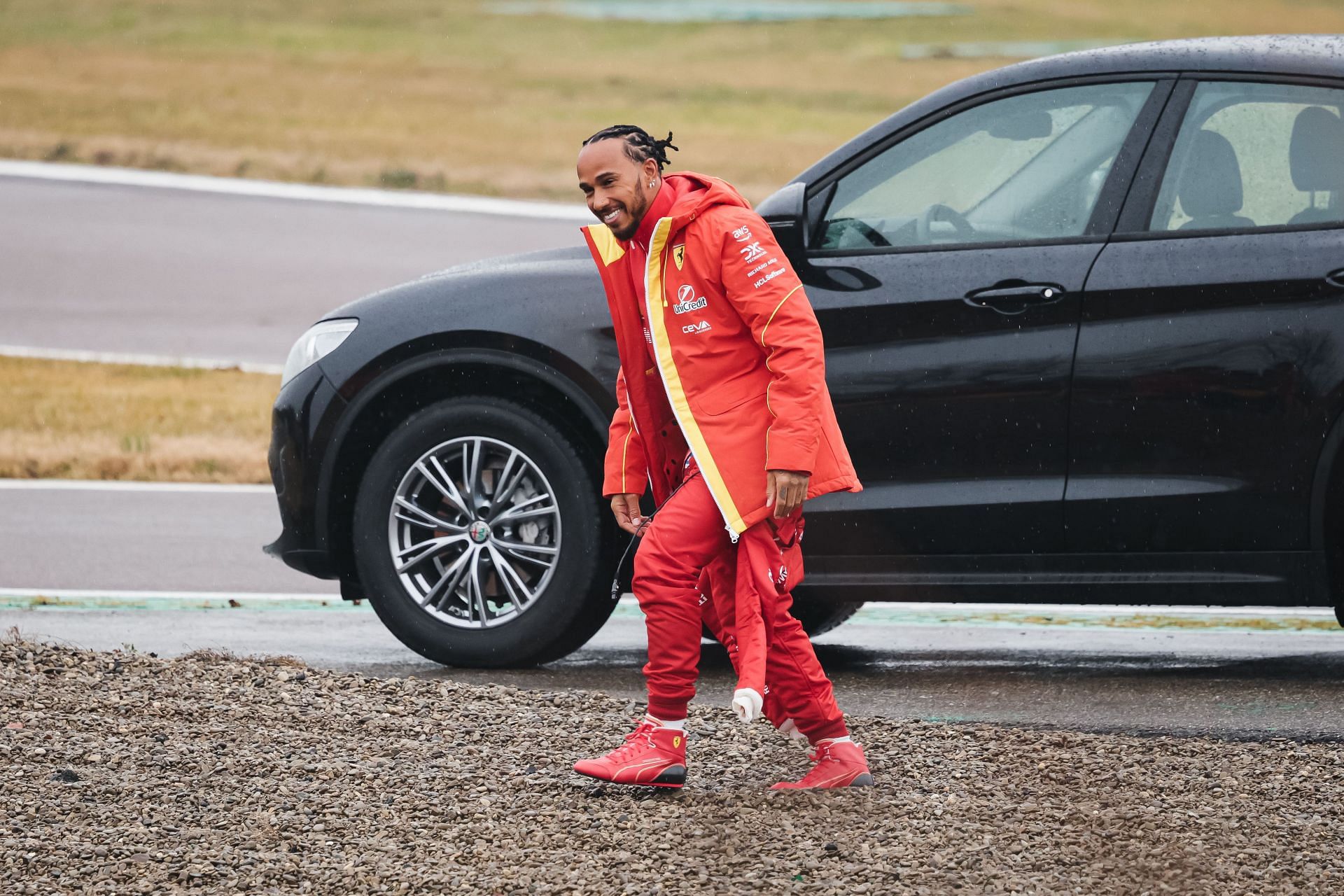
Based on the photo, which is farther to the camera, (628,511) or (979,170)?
(979,170)

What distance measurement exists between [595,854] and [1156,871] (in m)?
1.08

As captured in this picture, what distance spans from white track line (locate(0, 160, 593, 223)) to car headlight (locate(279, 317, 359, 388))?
15.6 meters

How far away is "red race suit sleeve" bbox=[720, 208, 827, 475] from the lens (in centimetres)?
417

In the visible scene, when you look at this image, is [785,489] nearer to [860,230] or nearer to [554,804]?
[554,804]

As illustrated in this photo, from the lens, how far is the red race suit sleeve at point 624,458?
456 centimetres

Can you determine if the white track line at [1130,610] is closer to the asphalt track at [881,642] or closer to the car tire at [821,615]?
the asphalt track at [881,642]

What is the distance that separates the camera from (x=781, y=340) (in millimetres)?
4184

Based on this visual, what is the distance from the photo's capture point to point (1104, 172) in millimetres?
5844

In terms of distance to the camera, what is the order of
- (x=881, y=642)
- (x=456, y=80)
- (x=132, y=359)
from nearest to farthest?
1. (x=881, y=642)
2. (x=132, y=359)
3. (x=456, y=80)

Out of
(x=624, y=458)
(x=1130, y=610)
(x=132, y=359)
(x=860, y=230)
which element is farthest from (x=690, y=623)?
(x=132, y=359)

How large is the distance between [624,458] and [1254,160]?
2.36m

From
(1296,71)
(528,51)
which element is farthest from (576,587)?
(528,51)

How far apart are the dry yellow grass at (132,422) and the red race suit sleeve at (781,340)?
7.51 meters

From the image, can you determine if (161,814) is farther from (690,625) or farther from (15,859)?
(690,625)
